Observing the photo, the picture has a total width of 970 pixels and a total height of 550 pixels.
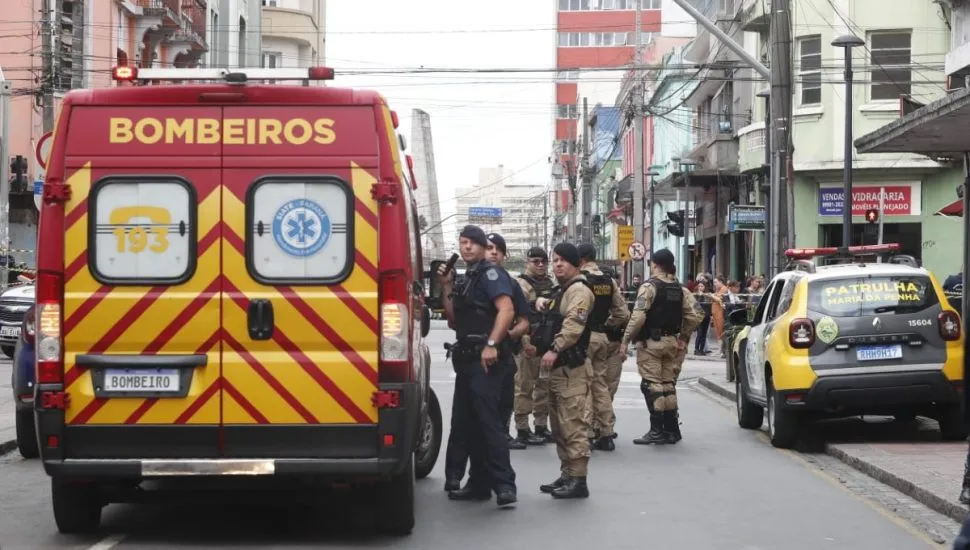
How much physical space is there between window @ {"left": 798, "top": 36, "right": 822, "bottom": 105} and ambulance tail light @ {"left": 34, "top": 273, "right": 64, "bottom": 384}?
28840 millimetres

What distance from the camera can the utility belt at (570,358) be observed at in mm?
11172

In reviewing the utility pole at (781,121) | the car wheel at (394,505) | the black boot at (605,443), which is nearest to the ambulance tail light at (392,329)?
the car wheel at (394,505)

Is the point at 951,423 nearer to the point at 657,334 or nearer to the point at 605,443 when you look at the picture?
the point at 657,334

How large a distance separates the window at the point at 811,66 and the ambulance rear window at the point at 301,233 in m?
28.2

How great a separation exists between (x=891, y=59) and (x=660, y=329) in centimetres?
2201

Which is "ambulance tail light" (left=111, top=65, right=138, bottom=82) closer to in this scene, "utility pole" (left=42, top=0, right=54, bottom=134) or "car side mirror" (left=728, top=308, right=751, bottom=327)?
"car side mirror" (left=728, top=308, right=751, bottom=327)

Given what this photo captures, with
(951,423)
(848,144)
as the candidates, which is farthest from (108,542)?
(848,144)

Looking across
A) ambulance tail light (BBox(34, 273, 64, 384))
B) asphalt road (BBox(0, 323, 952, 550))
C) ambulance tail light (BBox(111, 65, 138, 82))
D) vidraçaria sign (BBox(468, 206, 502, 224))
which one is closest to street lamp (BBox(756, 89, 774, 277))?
asphalt road (BBox(0, 323, 952, 550))

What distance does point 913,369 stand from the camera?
13.8 m

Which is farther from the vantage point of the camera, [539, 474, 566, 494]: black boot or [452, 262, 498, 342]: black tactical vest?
[539, 474, 566, 494]: black boot

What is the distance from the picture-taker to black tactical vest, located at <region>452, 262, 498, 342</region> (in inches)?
422

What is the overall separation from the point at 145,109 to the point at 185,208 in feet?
1.95

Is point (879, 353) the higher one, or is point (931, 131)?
point (931, 131)

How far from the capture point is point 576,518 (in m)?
10.1
